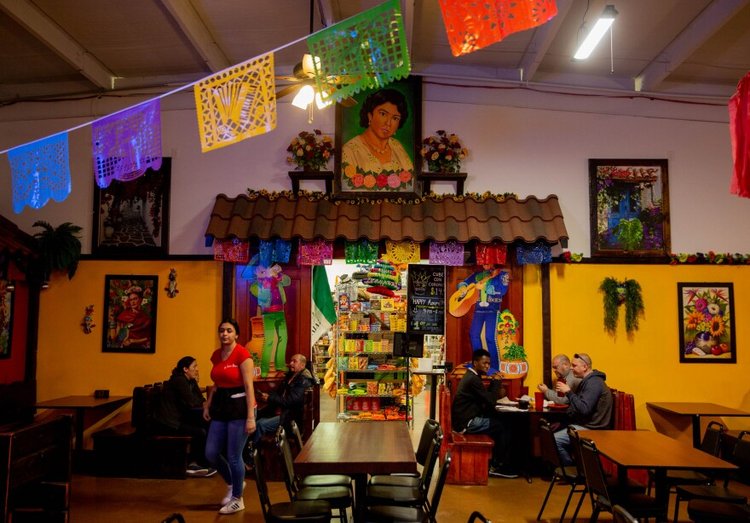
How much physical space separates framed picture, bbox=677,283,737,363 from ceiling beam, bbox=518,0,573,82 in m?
3.25

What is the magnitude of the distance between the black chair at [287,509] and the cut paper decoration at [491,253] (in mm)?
4082

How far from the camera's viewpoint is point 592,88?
8266 millimetres

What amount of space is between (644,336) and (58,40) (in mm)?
7728

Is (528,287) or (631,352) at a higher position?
(528,287)

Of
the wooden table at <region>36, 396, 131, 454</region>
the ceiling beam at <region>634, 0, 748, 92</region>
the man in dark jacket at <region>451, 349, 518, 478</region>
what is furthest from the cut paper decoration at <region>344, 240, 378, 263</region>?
the ceiling beam at <region>634, 0, 748, 92</region>

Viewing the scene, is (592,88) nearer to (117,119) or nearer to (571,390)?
(571,390)

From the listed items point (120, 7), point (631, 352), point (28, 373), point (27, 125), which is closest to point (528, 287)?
point (631, 352)

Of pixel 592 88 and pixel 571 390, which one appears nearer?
pixel 571 390

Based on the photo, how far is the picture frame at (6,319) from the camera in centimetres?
783

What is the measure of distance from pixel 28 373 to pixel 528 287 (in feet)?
21.1

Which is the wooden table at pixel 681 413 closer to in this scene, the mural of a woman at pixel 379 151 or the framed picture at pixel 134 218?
the mural of a woman at pixel 379 151

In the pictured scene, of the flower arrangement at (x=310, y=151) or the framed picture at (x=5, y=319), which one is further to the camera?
the flower arrangement at (x=310, y=151)

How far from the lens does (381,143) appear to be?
8.26 metres

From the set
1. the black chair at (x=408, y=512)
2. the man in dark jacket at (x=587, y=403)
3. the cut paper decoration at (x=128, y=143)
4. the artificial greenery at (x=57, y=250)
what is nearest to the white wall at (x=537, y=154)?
the artificial greenery at (x=57, y=250)
